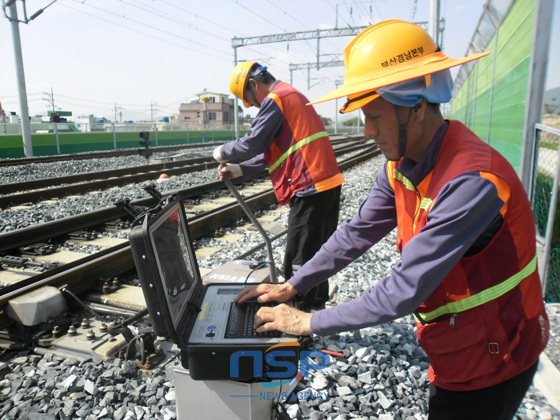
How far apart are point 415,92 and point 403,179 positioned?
0.36 meters

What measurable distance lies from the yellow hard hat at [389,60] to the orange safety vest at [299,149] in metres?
1.70

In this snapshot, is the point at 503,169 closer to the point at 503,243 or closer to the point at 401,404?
the point at 503,243

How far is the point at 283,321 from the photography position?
161 cm

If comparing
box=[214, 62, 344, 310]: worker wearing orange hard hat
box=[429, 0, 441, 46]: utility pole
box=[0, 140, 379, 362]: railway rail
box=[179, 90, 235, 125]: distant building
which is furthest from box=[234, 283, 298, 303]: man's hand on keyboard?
box=[179, 90, 235, 125]: distant building

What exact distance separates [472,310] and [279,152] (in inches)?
88.7

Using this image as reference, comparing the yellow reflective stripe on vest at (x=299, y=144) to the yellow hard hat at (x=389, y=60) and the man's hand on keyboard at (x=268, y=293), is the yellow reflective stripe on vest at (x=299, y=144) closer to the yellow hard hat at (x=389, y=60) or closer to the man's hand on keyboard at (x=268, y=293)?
the man's hand on keyboard at (x=268, y=293)

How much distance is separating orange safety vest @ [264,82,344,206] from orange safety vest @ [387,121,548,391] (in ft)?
6.09

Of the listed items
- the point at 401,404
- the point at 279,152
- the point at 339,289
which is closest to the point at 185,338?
the point at 401,404

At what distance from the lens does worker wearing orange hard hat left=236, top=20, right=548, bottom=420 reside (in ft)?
4.22

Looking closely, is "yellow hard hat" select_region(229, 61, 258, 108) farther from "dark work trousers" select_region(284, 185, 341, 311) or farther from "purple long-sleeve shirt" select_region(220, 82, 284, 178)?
"dark work trousers" select_region(284, 185, 341, 311)

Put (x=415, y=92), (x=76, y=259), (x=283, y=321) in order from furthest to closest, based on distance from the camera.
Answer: (x=76, y=259), (x=283, y=321), (x=415, y=92)

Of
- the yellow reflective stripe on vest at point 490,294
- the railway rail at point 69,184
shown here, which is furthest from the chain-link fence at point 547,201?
the railway rail at point 69,184

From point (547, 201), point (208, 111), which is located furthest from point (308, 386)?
point (208, 111)

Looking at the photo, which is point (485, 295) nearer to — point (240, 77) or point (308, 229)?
point (308, 229)
